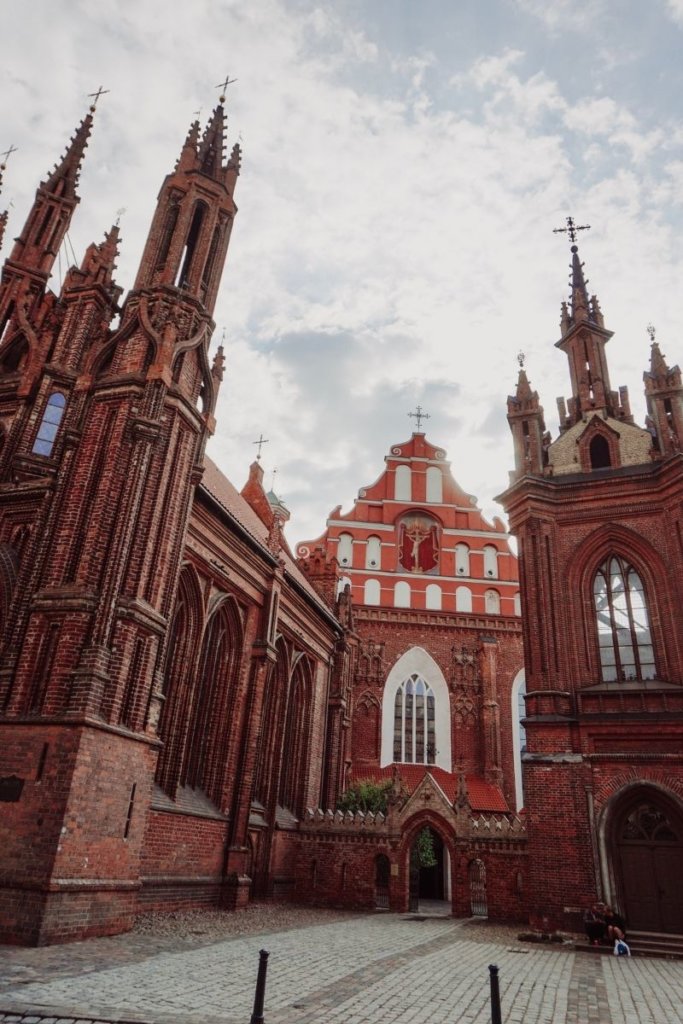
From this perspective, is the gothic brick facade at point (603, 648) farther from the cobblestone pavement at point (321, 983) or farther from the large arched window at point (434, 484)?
the large arched window at point (434, 484)

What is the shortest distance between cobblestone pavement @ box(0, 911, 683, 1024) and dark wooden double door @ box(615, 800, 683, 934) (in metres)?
2.48

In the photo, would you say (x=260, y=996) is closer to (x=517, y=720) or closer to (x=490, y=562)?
(x=517, y=720)

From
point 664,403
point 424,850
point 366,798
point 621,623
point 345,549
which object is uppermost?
point 345,549

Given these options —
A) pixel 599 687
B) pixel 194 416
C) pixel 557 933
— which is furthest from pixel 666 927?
pixel 194 416

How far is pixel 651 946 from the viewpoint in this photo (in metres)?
15.3

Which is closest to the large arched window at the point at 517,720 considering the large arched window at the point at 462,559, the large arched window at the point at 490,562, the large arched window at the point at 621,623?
the large arched window at the point at 490,562

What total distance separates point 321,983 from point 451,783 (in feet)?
72.1

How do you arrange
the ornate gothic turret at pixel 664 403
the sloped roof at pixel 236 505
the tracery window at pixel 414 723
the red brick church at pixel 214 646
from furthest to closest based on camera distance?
the tracery window at pixel 414 723 → the sloped roof at pixel 236 505 → the ornate gothic turret at pixel 664 403 → the red brick church at pixel 214 646

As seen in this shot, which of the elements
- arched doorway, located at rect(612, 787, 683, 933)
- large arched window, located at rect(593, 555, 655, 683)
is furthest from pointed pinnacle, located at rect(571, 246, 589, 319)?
arched doorway, located at rect(612, 787, 683, 933)

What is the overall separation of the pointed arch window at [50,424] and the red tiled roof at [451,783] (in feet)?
62.0

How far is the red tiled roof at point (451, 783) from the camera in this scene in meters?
28.4

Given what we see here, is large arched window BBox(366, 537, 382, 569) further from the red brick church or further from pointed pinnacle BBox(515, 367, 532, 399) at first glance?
pointed pinnacle BBox(515, 367, 532, 399)

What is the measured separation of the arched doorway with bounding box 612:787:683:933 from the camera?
1623 centimetres

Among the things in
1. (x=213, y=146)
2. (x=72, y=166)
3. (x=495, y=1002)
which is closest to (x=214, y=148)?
(x=213, y=146)
